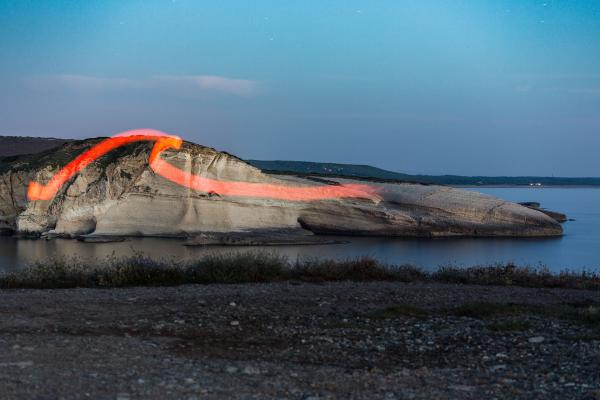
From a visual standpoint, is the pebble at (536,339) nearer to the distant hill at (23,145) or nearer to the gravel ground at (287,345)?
the gravel ground at (287,345)

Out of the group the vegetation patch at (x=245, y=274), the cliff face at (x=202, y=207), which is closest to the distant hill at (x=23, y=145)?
the cliff face at (x=202, y=207)

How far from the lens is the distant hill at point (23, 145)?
77.1 meters

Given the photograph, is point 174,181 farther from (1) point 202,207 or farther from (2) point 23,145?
(2) point 23,145

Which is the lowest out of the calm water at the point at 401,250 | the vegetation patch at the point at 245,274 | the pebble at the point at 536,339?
the calm water at the point at 401,250

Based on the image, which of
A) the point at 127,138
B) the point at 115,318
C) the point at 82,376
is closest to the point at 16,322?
the point at 115,318

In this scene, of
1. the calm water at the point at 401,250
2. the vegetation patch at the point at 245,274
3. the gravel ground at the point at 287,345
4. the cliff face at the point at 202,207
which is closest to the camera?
the gravel ground at the point at 287,345

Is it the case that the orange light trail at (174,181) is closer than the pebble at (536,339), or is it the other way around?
the pebble at (536,339)

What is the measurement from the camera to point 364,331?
7.95m

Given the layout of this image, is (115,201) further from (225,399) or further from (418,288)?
(225,399)

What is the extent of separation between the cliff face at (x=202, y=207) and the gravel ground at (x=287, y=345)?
1592 cm

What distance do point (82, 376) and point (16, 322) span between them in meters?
2.67

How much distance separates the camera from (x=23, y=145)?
80562 mm

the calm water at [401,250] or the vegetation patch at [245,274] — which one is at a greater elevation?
the vegetation patch at [245,274]

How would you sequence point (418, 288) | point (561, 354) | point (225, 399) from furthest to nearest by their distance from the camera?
point (418, 288), point (561, 354), point (225, 399)
